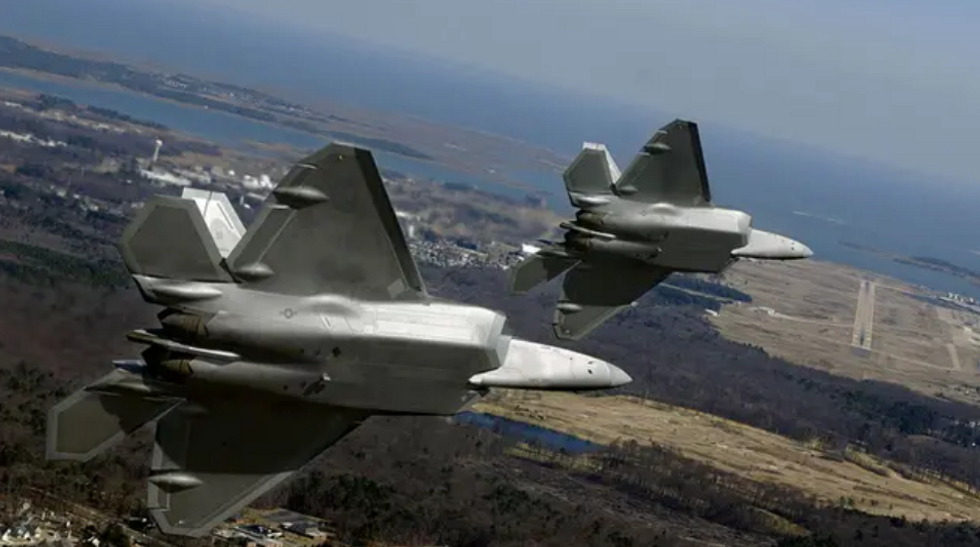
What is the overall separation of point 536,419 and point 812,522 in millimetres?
18070

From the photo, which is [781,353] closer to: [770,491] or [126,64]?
[770,491]

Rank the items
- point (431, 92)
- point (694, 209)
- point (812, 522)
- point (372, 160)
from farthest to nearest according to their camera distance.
→ point (431, 92) < point (812, 522) < point (694, 209) < point (372, 160)

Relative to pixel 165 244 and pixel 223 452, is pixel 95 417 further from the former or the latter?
pixel 165 244

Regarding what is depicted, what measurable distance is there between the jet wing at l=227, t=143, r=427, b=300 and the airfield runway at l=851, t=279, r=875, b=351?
306 feet

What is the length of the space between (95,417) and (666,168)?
1153 centimetres

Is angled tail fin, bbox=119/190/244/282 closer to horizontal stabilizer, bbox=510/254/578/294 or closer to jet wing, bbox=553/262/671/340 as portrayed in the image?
horizontal stabilizer, bbox=510/254/578/294

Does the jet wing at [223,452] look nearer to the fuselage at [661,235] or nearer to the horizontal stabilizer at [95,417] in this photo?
the horizontal stabilizer at [95,417]

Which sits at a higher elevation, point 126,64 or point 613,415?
point 126,64

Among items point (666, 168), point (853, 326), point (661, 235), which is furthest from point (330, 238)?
point (853, 326)

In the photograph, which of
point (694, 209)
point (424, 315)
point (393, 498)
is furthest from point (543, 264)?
point (393, 498)

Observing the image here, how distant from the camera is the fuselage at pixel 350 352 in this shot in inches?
443

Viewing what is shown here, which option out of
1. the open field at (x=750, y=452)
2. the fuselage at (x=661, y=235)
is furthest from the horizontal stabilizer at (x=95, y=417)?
the open field at (x=750, y=452)

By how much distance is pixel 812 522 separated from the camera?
6009 cm

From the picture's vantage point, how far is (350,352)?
11820 mm
